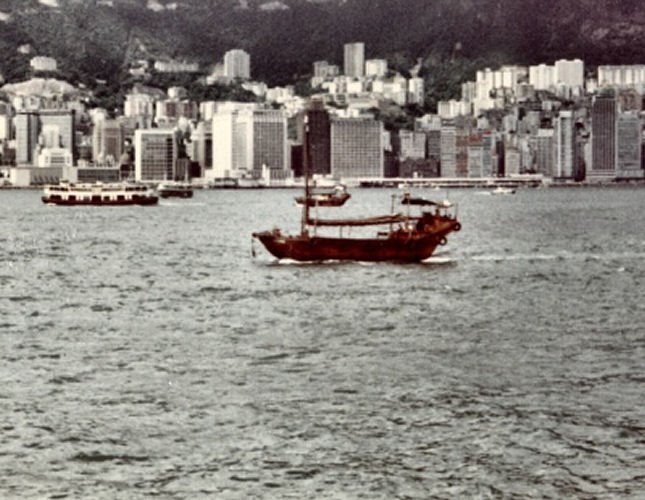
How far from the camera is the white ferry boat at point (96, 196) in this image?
112562 millimetres

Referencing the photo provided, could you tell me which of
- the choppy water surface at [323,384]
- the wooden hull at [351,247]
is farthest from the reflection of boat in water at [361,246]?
the choppy water surface at [323,384]

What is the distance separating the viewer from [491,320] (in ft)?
92.4

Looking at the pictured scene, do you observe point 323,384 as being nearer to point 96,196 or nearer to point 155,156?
point 96,196

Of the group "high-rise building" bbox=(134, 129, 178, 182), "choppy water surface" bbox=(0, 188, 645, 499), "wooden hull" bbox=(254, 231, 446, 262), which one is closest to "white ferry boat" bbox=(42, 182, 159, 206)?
"wooden hull" bbox=(254, 231, 446, 262)

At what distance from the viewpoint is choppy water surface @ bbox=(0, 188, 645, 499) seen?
606 inches

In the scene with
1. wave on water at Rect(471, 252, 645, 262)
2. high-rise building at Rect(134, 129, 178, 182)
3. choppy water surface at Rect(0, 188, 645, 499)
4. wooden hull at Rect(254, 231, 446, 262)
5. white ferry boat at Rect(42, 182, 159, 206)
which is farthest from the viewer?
high-rise building at Rect(134, 129, 178, 182)

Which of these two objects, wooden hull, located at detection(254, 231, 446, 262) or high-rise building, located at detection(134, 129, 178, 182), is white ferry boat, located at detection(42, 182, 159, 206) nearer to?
wooden hull, located at detection(254, 231, 446, 262)

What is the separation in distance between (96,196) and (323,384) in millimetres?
93815

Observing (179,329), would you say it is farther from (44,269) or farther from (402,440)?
(44,269)

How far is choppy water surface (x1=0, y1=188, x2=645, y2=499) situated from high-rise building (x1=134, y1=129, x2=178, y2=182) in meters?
151

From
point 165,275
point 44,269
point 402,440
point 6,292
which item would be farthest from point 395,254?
point 402,440

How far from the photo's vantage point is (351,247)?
4400 centimetres

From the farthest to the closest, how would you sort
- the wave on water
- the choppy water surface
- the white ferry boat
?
1. the white ferry boat
2. the wave on water
3. the choppy water surface

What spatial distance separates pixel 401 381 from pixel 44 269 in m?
23.9
